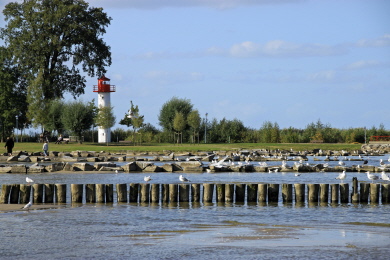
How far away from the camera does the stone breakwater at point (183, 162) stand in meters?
36.9

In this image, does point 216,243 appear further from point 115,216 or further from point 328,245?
point 115,216

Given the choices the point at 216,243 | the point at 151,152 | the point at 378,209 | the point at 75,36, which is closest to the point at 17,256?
the point at 216,243

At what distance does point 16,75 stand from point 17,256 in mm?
71725

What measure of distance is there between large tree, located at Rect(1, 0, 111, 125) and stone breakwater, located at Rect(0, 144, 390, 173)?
18.7 metres

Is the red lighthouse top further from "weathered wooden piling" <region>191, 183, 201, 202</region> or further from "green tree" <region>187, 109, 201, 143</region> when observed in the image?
"weathered wooden piling" <region>191, 183, 201, 202</region>

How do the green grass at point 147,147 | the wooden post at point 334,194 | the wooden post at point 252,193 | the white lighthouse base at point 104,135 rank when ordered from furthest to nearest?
the white lighthouse base at point 104,135, the green grass at point 147,147, the wooden post at point 334,194, the wooden post at point 252,193

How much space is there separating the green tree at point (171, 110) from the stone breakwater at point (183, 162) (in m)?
22.5

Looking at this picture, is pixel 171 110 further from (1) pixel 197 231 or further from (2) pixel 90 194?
(1) pixel 197 231

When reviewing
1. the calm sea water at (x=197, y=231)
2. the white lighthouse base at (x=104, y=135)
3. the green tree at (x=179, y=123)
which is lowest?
the calm sea water at (x=197, y=231)

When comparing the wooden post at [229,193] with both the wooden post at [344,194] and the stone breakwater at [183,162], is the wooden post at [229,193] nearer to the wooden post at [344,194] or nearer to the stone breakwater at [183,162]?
the wooden post at [344,194]

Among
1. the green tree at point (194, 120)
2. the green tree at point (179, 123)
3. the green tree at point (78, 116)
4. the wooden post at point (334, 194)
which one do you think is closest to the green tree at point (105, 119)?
the green tree at point (78, 116)

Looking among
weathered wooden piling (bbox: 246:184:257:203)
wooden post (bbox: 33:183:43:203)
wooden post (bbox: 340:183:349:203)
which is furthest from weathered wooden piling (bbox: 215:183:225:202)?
wooden post (bbox: 33:183:43:203)

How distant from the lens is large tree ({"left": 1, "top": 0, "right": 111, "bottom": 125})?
70250mm

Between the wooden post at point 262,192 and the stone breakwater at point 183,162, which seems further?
the stone breakwater at point 183,162
